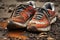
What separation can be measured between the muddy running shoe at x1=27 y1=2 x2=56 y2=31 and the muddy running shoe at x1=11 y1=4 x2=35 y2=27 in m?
0.10

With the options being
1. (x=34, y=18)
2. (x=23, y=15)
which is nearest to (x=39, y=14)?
(x=34, y=18)

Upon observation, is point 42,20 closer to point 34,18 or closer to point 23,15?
point 34,18

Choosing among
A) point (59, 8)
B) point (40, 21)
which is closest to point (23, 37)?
point (40, 21)

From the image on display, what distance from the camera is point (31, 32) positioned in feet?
7.95

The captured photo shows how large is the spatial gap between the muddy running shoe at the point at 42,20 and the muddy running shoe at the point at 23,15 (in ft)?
0.34

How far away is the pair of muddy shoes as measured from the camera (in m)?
2.38

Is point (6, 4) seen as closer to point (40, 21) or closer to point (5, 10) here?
point (5, 10)

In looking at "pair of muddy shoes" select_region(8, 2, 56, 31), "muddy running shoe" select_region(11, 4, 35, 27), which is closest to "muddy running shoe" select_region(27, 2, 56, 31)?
"pair of muddy shoes" select_region(8, 2, 56, 31)

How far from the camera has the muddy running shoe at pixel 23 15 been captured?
2.41m

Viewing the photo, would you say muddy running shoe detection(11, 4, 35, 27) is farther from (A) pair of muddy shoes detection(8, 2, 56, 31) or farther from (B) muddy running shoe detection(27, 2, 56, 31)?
(B) muddy running shoe detection(27, 2, 56, 31)

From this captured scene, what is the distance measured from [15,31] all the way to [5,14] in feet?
2.13

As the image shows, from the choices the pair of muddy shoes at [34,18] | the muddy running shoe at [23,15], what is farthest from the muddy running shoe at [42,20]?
the muddy running shoe at [23,15]

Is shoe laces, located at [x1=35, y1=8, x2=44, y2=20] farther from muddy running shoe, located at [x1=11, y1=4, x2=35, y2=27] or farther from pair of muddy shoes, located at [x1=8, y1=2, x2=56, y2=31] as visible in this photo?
muddy running shoe, located at [x1=11, y1=4, x2=35, y2=27]

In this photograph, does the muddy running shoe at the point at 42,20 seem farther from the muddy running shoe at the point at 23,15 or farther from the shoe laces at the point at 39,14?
the muddy running shoe at the point at 23,15
